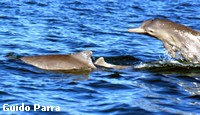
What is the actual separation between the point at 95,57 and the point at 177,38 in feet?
8.81

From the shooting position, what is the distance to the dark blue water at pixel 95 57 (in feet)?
33.6

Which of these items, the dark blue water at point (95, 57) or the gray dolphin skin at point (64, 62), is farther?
the gray dolphin skin at point (64, 62)

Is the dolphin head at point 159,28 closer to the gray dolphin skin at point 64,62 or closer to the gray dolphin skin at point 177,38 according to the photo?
the gray dolphin skin at point 177,38

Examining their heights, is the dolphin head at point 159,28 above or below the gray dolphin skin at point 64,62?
above

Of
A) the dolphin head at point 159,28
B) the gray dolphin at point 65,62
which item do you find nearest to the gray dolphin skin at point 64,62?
the gray dolphin at point 65,62

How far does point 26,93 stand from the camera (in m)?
10.7

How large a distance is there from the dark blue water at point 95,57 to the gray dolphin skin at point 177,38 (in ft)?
1.02

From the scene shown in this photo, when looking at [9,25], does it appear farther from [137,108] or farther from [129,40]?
[137,108]

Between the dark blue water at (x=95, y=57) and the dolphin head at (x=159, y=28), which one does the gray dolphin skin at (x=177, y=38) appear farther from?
the dark blue water at (x=95, y=57)

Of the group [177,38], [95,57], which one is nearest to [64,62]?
[95,57]

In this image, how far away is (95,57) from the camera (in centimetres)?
1521

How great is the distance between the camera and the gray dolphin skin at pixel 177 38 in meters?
13.3

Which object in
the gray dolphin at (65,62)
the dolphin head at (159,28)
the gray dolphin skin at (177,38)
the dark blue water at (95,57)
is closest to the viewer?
the dark blue water at (95,57)

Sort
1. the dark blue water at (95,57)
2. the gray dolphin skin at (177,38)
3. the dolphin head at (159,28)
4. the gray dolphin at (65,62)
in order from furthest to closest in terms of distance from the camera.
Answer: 1. the dolphin head at (159,28)
2. the gray dolphin skin at (177,38)
3. the gray dolphin at (65,62)
4. the dark blue water at (95,57)
